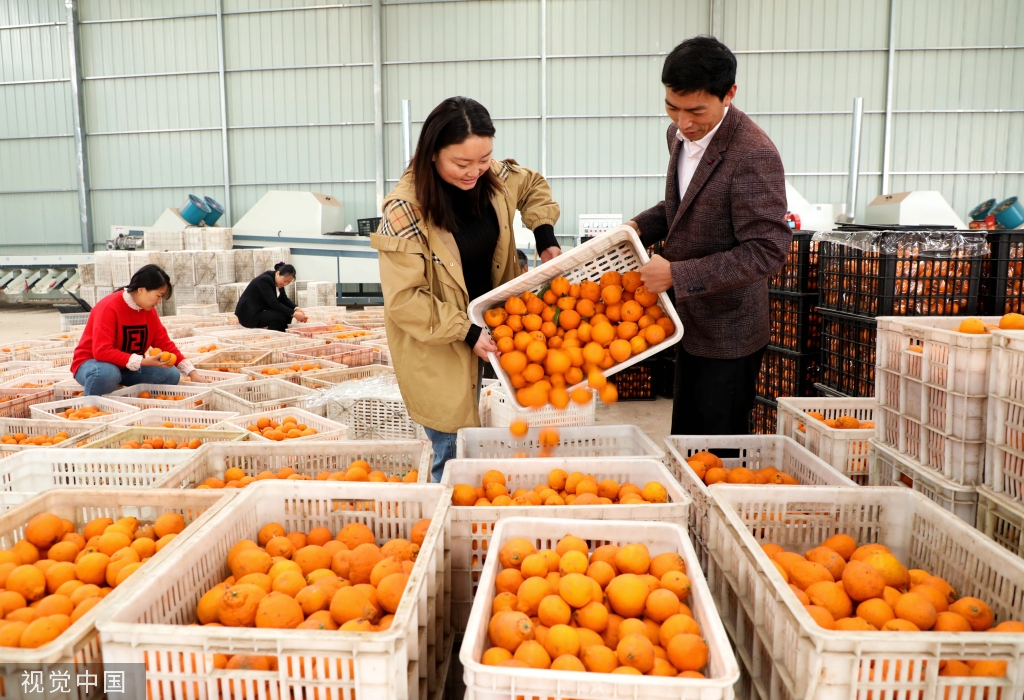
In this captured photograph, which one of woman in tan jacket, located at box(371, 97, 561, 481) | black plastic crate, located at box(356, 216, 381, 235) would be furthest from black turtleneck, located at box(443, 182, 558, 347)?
→ black plastic crate, located at box(356, 216, 381, 235)

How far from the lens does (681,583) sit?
141 cm

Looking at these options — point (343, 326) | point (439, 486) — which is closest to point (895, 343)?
point (439, 486)

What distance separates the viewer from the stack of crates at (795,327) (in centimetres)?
431

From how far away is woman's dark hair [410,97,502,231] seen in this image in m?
2.12

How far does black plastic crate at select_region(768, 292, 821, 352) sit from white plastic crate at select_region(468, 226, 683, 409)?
2.21 metres

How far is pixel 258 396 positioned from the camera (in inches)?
175

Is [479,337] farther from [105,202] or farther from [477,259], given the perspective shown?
[105,202]

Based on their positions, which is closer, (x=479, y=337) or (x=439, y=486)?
(x=439, y=486)

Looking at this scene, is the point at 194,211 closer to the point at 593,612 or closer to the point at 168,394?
the point at 168,394

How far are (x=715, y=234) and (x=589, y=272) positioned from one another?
43cm


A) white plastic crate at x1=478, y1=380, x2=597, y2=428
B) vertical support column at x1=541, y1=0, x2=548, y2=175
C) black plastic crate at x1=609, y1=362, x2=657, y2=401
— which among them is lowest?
black plastic crate at x1=609, y1=362, x2=657, y2=401

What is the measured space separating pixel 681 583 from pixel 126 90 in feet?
53.2

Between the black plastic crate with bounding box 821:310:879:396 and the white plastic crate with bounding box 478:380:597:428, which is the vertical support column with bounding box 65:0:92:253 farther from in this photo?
the black plastic crate with bounding box 821:310:879:396

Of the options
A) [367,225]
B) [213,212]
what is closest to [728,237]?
[367,225]
